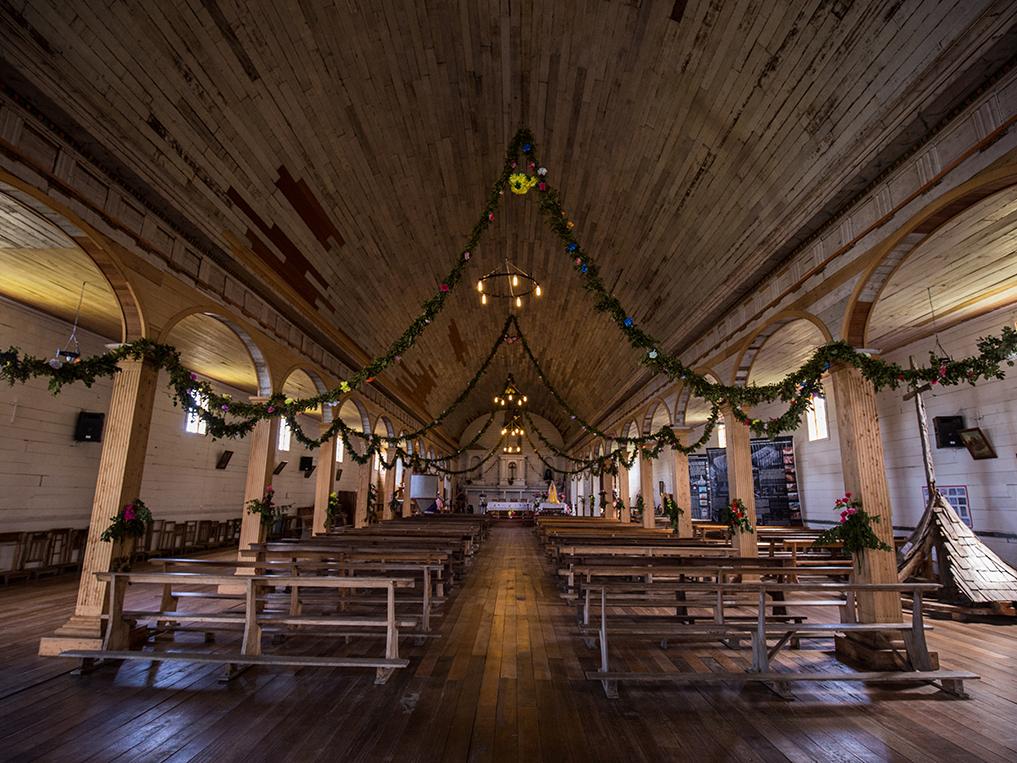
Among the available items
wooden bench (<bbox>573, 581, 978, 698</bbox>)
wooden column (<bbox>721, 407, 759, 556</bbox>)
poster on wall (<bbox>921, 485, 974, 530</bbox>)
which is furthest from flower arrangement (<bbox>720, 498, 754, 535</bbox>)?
poster on wall (<bbox>921, 485, 974, 530</bbox>)

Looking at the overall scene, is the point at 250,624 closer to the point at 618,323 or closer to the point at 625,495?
the point at 618,323

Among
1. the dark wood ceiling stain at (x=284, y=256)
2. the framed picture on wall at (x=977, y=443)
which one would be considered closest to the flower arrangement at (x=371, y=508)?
the dark wood ceiling stain at (x=284, y=256)

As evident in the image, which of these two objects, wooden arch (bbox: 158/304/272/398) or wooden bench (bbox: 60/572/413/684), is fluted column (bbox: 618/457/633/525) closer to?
wooden arch (bbox: 158/304/272/398)

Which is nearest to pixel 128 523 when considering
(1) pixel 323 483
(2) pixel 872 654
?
(1) pixel 323 483

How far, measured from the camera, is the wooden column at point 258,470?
7.15 meters

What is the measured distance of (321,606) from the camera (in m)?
6.44

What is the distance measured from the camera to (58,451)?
26.7 feet

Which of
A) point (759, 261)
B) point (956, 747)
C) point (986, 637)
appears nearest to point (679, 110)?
point (759, 261)

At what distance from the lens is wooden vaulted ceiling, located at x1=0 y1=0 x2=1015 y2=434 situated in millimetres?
3738

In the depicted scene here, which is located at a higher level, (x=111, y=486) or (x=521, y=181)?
(x=521, y=181)

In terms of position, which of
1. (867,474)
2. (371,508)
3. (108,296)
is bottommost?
(371,508)

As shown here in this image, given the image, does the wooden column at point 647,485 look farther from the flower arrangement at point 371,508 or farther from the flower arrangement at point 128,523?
the flower arrangement at point 128,523

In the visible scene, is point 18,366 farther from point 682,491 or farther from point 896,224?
point 682,491

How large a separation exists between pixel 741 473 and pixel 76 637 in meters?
7.89
